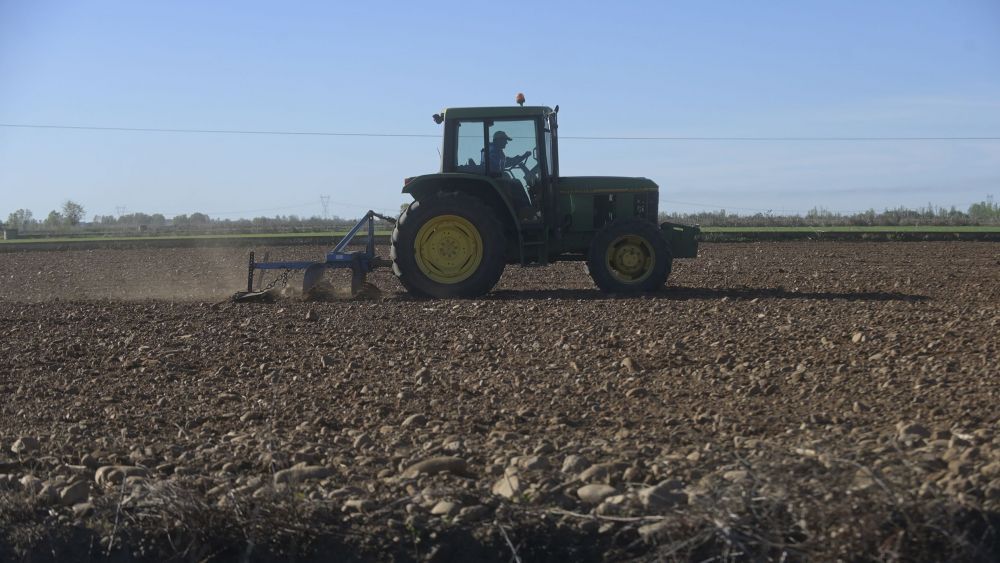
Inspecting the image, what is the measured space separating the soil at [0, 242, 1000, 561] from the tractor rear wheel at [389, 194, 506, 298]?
5.59 ft

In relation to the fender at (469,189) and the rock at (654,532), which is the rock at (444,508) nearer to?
the rock at (654,532)

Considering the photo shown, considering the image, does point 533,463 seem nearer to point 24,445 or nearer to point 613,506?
point 613,506

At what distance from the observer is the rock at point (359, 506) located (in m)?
4.49

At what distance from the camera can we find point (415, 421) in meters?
5.76

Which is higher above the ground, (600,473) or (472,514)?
(600,473)

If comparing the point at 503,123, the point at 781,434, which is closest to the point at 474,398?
the point at 781,434

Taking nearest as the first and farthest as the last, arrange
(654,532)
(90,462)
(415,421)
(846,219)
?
(654,532) < (90,462) < (415,421) < (846,219)

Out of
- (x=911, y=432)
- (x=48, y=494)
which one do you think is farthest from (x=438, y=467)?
(x=911, y=432)

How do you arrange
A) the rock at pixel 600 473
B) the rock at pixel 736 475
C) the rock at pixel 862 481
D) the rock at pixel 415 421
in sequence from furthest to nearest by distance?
the rock at pixel 415 421 → the rock at pixel 600 473 → the rock at pixel 736 475 → the rock at pixel 862 481

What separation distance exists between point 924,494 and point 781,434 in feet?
3.78

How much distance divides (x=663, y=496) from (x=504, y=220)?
7872 mm

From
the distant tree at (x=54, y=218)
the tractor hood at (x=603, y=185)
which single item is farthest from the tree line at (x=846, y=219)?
the distant tree at (x=54, y=218)

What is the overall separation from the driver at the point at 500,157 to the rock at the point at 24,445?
6.82 metres

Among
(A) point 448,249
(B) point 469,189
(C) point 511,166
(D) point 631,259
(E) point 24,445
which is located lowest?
(E) point 24,445
